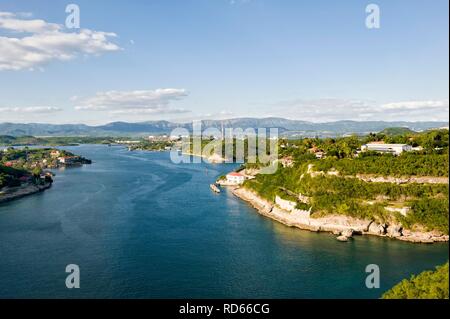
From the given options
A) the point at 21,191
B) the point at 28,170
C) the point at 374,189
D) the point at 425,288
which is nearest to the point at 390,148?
the point at 374,189

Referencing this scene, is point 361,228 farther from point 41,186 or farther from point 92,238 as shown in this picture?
point 41,186

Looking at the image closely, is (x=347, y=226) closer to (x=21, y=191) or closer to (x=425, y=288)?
(x=425, y=288)

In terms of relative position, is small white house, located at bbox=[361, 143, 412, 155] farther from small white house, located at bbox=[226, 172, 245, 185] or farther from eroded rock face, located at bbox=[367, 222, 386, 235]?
small white house, located at bbox=[226, 172, 245, 185]

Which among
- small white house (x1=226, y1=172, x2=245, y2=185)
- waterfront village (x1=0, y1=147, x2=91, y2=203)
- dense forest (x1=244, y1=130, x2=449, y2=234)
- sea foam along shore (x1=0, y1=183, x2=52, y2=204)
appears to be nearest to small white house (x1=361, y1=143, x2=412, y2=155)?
dense forest (x1=244, y1=130, x2=449, y2=234)

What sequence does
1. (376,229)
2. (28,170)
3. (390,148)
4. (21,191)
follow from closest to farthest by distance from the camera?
(376,229) → (390,148) → (21,191) → (28,170)

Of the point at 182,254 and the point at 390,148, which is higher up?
the point at 390,148

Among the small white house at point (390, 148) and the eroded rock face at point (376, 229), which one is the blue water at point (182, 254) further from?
the small white house at point (390, 148)
